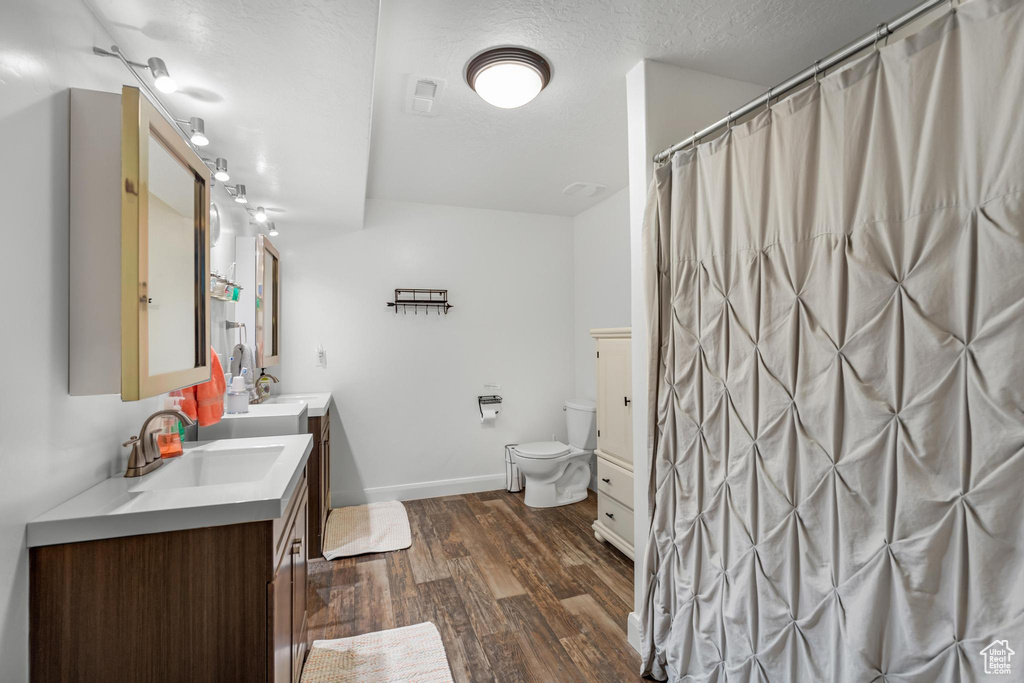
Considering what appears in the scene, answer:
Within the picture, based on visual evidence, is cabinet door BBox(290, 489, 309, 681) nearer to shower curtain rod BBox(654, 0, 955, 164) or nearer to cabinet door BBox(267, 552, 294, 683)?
cabinet door BBox(267, 552, 294, 683)

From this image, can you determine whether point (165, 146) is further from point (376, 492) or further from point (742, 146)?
point (376, 492)

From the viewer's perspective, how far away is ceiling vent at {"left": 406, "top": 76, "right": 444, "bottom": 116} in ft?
6.54

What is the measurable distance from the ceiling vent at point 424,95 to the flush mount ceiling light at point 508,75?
0.17 metres

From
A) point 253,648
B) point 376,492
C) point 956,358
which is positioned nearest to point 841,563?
point 956,358

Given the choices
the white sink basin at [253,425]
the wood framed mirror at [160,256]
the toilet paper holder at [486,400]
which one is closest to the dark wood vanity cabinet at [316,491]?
the white sink basin at [253,425]

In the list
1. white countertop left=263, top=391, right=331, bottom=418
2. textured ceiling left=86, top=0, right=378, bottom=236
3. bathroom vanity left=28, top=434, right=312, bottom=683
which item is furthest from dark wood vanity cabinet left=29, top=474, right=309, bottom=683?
white countertop left=263, top=391, right=331, bottom=418

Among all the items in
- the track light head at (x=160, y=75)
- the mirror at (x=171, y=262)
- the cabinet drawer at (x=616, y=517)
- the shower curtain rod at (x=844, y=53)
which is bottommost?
the cabinet drawer at (x=616, y=517)

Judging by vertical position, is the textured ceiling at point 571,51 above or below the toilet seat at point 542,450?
above

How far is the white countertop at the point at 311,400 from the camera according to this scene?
2.79 m

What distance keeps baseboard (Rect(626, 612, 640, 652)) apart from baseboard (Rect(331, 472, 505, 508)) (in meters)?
2.08

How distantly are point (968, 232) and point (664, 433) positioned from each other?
1038 millimetres

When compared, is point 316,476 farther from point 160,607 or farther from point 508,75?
point 508,75

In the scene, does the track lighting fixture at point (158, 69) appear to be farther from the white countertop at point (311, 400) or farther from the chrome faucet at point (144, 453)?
the white countertop at point (311, 400)

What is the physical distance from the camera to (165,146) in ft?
4.29
